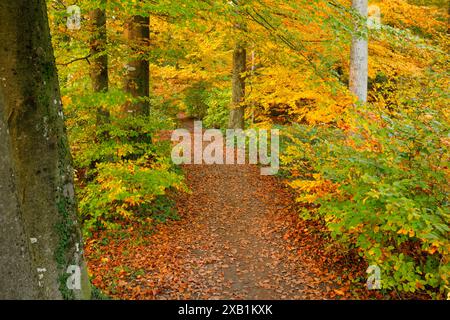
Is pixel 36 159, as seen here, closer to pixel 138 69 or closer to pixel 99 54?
pixel 99 54

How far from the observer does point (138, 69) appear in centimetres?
992

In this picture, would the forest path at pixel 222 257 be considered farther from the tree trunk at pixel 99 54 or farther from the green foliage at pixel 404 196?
the tree trunk at pixel 99 54

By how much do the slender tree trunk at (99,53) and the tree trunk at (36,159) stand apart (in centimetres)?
384

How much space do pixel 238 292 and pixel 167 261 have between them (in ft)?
5.41

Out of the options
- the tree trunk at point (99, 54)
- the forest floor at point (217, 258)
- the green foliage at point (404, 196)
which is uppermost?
the tree trunk at point (99, 54)

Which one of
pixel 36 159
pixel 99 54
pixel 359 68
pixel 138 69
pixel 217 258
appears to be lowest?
pixel 217 258

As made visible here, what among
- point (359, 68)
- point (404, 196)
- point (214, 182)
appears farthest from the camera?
point (214, 182)

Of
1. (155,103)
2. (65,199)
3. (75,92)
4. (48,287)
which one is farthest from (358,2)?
(155,103)

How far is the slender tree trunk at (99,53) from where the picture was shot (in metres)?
7.65

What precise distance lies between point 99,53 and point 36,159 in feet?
14.4

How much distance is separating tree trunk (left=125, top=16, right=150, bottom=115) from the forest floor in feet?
9.40

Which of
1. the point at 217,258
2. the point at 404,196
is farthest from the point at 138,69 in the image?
the point at 404,196

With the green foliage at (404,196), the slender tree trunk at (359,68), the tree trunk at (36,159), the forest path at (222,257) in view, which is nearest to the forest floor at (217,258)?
the forest path at (222,257)
